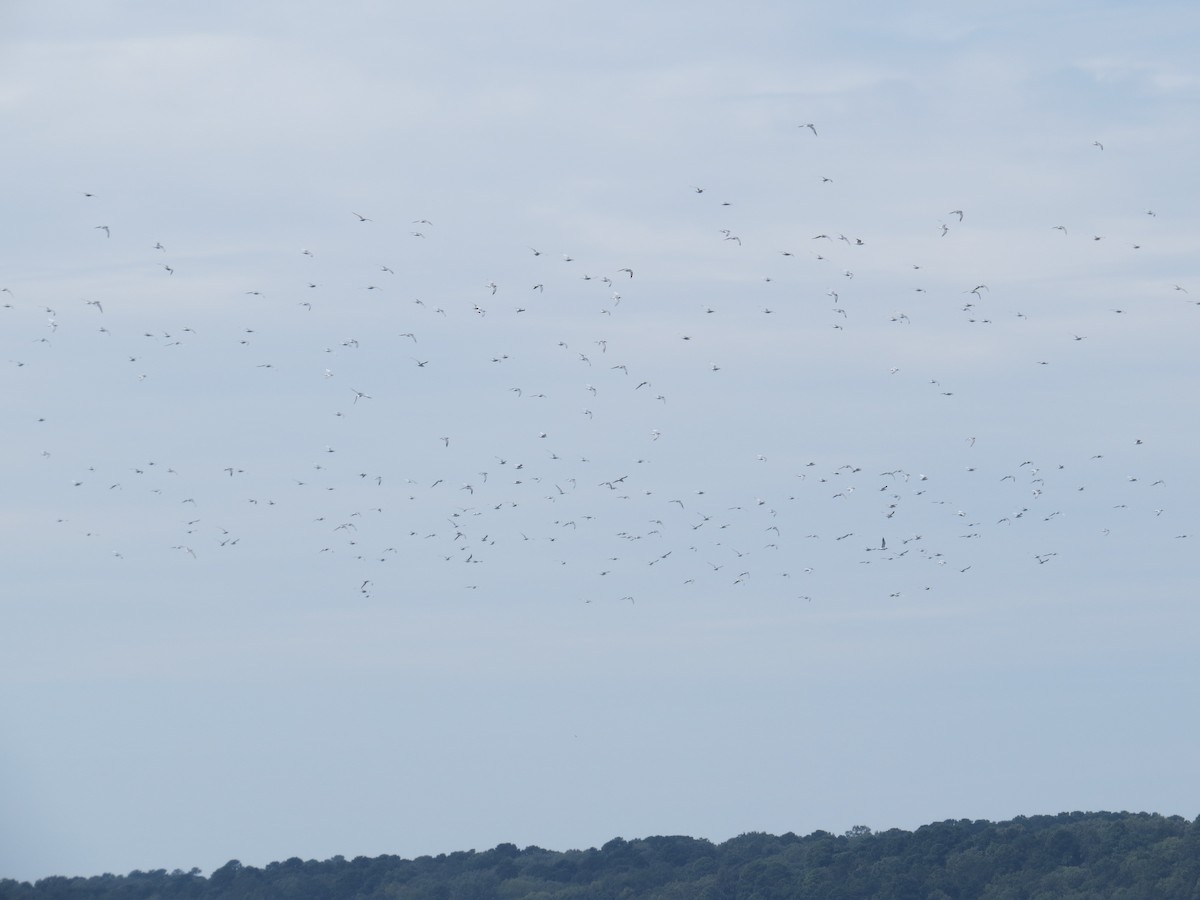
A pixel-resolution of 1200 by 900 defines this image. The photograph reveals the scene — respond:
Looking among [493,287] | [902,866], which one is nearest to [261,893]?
[902,866]

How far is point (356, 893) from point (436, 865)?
41.2 ft

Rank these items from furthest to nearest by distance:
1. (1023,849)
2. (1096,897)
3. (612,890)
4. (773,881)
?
(612,890) < (773,881) < (1023,849) < (1096,897)

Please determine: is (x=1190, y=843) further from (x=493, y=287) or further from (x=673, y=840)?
(x=493, y=287)

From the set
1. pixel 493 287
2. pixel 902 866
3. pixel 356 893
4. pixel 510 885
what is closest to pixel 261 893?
pixel 356 893

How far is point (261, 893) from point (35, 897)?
28.1 m

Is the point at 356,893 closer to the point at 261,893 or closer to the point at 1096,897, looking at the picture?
the point at 261,893

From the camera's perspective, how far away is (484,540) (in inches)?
2918

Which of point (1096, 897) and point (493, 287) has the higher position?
point (493, 287)

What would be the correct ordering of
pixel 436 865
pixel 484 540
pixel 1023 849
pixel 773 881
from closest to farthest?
pixel 484 540 < pixel 1023 849 < pixel 773 881 < pixel 436 865

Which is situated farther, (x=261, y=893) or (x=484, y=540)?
(x=261, y=893)

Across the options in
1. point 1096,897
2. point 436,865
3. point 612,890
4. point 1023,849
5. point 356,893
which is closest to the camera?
point 1096,897

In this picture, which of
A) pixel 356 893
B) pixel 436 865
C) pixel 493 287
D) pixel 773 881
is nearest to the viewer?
pixel 493 287

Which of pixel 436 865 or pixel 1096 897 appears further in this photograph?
pixel 436 865

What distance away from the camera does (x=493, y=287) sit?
61.9 m
